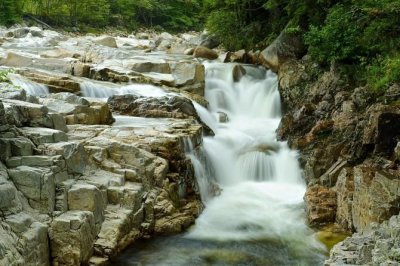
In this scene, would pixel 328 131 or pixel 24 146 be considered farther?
pixel 328 131

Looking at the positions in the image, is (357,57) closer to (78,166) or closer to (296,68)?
(296,68)

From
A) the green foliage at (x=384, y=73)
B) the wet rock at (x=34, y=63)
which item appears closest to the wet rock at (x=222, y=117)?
the green foliage at (x=384, y=73)

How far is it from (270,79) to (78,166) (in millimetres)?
13451

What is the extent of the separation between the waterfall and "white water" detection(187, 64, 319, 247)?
5.91 metres

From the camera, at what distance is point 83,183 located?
29.4 feet

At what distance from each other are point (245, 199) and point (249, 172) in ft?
5.62

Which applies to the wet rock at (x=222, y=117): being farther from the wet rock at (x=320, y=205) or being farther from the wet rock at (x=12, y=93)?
the wet rock at (x=12, y=93)

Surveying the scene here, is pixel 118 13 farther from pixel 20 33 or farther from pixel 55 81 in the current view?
pixel 55 81

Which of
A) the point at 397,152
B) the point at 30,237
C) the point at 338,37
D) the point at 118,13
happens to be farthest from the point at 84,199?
the point at 118,13

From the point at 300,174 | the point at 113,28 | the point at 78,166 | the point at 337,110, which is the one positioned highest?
the point at 113,28

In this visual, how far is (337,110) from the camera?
14562 mm

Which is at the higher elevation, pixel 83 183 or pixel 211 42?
pixel 211 42

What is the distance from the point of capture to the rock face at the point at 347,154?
9.04 m

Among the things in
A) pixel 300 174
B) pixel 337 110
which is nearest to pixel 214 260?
pixel 300 174
